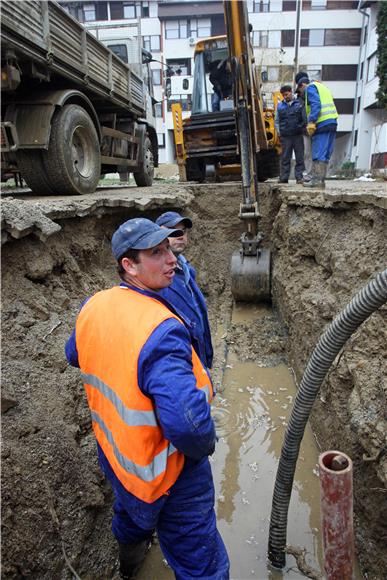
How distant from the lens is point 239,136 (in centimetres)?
581

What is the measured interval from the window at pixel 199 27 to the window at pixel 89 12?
290 inches

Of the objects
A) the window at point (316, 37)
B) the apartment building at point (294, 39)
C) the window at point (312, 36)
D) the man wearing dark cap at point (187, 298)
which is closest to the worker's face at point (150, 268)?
the man wearing dark cap at point (187, 298)

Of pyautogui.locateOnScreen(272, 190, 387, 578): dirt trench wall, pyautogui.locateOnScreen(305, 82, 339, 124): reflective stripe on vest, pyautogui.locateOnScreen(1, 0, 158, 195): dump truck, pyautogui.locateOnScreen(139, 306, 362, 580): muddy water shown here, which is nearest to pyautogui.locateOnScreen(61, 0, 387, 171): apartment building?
pyautogui.locateOnScreen(305, 82, 339, 124): reflective stripe on vest

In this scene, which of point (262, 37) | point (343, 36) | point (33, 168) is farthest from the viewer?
point (262, 37)

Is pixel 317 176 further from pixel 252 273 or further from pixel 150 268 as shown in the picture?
pixel 150 268

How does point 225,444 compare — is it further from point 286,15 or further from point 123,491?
point 286,15

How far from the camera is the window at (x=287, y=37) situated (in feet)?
94.6

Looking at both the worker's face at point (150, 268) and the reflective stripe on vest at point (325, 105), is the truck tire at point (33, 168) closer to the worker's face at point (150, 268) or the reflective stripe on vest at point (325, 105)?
the worker's face at point (150, 268)

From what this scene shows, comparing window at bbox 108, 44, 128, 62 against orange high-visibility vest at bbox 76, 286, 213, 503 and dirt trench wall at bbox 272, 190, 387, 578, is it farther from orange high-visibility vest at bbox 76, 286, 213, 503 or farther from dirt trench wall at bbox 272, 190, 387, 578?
orange high-visibility vest at bbox 76, 286, 213, 503

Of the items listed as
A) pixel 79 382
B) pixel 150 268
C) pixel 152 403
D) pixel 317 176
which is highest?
pixel 317 176

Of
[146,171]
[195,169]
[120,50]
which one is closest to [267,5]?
[120,50]

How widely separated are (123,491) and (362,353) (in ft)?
7.10

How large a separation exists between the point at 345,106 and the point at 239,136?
2867 centimetres

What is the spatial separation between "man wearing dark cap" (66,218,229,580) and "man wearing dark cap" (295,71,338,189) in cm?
585
